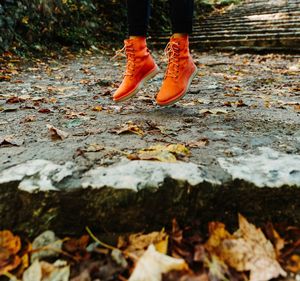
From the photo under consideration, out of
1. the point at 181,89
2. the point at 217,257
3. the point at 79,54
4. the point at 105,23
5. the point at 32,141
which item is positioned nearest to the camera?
the point at 217,257

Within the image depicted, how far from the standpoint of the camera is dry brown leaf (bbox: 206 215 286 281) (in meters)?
0.91

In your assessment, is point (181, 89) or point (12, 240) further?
point (181, 89)

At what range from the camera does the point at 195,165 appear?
1.12 metres

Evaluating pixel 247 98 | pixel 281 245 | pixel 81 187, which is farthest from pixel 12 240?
pixel 247 98

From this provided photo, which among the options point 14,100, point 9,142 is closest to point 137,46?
point 9,142

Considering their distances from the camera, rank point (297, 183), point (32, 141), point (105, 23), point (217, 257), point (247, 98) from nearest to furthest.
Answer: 1. point (217, 257)
2. point (297, 183)
3. point (32, 141)
4. point (247, 98)
5. point (105, 23)

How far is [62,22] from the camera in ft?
21.8

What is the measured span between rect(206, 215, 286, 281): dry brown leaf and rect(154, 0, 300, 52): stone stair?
5.92 meters

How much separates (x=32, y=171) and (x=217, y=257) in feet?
2.05

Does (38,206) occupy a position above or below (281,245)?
above

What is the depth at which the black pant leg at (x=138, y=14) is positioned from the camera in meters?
1.81

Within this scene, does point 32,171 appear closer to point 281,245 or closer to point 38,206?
point 38,206

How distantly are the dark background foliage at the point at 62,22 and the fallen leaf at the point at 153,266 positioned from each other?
5.02 m

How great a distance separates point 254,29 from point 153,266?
7638 millimetres
